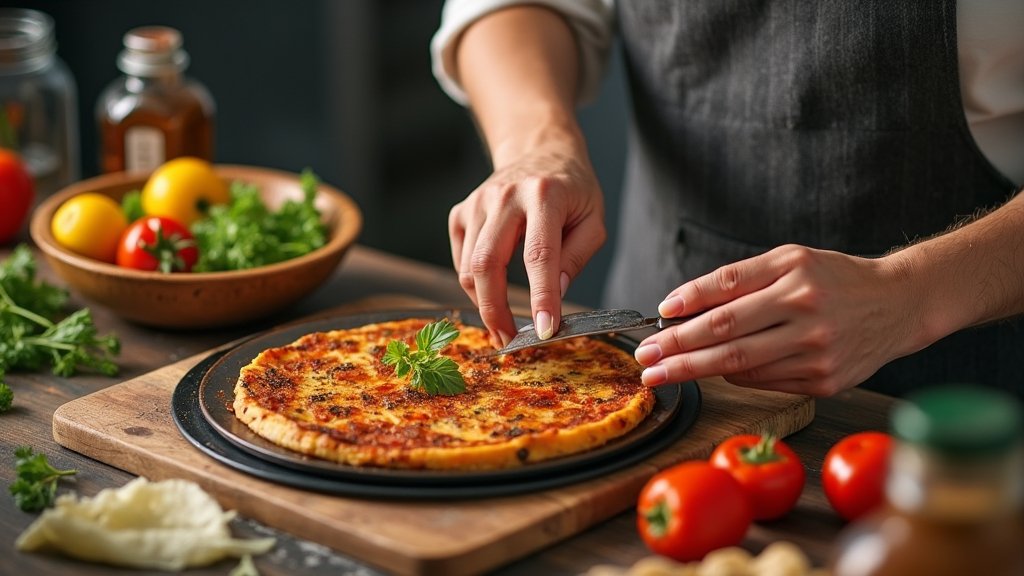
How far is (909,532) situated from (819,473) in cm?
82

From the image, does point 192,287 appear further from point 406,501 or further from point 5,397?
point 406,501

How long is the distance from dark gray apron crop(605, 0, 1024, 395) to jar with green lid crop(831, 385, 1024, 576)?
132cm

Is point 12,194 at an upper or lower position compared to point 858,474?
lower

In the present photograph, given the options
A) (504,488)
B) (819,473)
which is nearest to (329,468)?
(504,488)

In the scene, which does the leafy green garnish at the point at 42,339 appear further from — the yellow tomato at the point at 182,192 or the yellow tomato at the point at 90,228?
the yellow tomato at the point at 182,192

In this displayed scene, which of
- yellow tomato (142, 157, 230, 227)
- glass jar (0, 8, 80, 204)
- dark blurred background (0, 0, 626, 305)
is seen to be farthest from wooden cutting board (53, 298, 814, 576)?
dark blurred background (0, 0, 626, 305)

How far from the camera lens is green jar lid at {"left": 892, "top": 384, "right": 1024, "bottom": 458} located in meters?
0.85

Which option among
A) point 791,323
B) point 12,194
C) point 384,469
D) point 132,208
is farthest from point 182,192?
point 791,323

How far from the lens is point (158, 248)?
7.67 ft

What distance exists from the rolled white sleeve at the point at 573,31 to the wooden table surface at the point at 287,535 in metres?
0.50

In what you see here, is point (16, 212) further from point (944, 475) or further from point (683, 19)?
point (944, 475)

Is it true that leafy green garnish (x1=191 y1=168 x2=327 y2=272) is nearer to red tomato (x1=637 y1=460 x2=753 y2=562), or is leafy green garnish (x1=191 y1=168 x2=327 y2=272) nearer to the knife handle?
the knife handle

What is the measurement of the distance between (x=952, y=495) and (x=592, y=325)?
40.3 inches

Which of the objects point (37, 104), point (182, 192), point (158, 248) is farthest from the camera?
point (37, 104)
